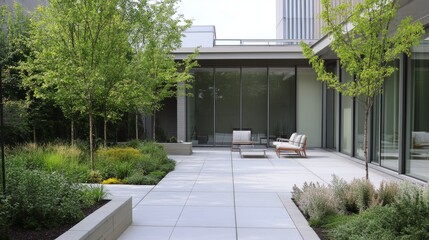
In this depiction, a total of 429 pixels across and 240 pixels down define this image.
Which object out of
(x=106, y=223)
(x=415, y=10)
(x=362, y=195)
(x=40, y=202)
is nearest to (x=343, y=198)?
(x=362, y=195)

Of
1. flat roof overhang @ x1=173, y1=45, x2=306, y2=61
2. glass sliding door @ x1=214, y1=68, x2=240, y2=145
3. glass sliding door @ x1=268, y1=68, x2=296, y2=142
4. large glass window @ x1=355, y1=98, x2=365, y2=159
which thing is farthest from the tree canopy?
glass sliding door @ x1=268, y1=68, x2=296, y2=142

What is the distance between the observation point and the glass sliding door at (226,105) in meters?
20.7

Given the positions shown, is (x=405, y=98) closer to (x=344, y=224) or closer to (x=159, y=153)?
(x=344, y=224)

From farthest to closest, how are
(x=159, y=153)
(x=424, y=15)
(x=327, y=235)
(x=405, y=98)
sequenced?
(x=159, y=153), (x=405, y=98), (x=424, y=15), (x=327, y=235)

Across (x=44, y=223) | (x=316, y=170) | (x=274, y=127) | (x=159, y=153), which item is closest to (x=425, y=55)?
(x=316, y=170)

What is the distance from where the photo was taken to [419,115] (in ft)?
32.0

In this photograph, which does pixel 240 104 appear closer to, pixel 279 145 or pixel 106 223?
pixel 279 145

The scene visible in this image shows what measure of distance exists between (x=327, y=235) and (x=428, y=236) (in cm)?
140

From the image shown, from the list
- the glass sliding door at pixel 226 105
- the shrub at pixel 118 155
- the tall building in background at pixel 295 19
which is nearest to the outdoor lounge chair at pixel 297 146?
the glass sliding door at pixel 226 105

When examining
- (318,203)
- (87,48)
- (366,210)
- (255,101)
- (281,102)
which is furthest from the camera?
(255,101)

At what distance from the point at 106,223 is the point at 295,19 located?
66.1 m

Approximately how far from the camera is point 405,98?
1042 centimetres

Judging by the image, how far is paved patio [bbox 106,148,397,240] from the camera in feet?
18.3

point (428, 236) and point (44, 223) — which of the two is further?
point (44, 223)
